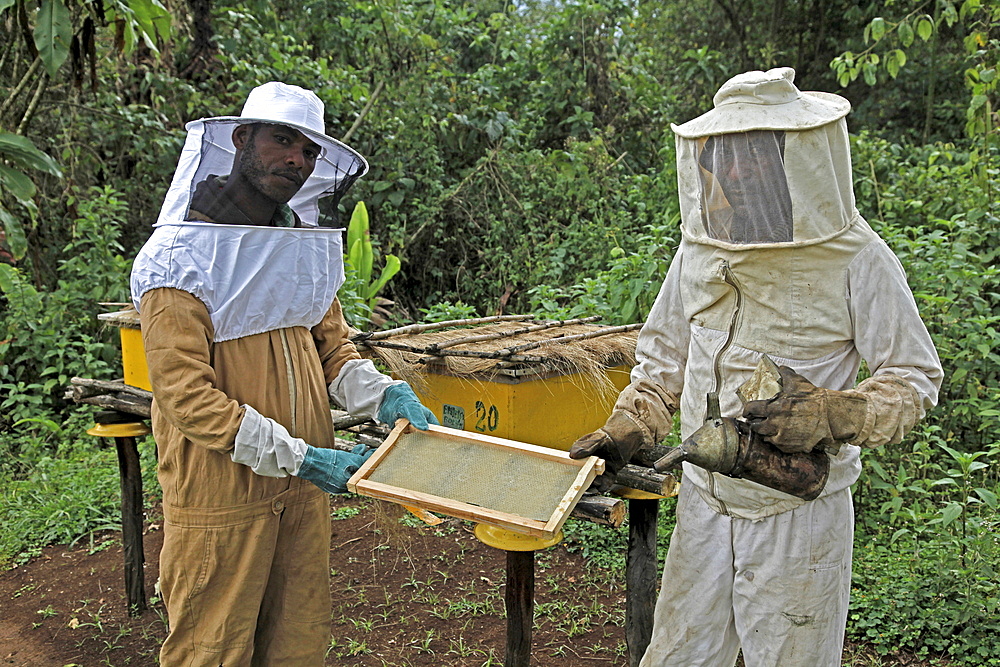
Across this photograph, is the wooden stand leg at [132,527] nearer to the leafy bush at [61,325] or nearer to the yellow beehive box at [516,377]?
the yellow beehive box at [516,377]

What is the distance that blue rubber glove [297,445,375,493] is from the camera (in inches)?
82.3

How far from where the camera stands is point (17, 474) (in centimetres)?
516

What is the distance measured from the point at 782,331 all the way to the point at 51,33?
158 inches

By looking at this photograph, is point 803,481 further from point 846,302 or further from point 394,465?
point 394,465

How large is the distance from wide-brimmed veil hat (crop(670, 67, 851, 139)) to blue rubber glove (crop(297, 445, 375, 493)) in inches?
50.2

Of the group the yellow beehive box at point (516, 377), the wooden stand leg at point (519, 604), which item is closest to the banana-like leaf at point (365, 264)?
the yellow beehive box at point (516, 377)

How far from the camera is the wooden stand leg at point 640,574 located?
8.50ft

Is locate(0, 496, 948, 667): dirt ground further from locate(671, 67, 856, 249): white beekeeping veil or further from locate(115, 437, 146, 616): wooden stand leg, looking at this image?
locate(671, 67, 856, 249): white beekeeping veil

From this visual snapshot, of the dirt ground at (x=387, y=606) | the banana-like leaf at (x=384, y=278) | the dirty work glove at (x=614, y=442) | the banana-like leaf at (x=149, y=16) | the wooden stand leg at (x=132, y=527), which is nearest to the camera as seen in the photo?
the dirty work glove at (x=614, y=442)

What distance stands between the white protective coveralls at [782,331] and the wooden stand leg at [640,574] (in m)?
0.61

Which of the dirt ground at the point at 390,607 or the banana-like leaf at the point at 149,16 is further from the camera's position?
the banana-like leaf at the point at 149,16

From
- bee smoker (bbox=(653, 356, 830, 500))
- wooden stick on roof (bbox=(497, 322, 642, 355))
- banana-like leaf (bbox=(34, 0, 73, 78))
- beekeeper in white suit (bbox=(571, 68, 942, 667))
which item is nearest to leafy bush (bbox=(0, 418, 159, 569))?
banana-like leaf (bbox=(34, 0, 73, 78))

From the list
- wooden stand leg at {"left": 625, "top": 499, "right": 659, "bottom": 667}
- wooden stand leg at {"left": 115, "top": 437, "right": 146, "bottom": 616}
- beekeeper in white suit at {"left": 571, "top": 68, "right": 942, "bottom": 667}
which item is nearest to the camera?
beekeeper in white suit at {"left": 571, "top": 68, "right": 942, "bottom": 667}

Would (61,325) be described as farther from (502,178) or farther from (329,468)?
(329,468)
